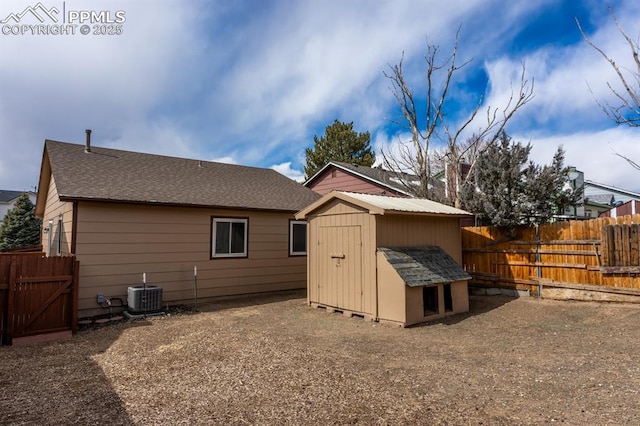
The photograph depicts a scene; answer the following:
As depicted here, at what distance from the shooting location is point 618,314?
281 inches

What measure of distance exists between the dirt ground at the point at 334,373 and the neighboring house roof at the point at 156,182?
3141 mm

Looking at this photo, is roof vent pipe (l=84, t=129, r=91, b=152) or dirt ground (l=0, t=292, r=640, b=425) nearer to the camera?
dirt ground (l=0, t=292, r=640, b=425)

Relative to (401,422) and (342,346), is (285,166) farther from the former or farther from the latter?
(401,422)

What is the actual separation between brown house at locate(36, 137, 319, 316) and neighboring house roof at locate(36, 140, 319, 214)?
0.03 metres

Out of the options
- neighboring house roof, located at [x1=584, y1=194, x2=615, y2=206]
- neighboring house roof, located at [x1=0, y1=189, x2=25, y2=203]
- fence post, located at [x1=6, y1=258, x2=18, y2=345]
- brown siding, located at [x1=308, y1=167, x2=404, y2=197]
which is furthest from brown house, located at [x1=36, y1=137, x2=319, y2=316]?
neighboring house roof, located at [x1=0, y1=189, x2=25, y2=203]

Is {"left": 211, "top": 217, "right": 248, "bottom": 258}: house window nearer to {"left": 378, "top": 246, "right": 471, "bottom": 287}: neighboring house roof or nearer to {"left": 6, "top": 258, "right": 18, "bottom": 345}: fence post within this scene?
{"left": 6, "top": 258, "right": 18, "bottom": 345}: fence post

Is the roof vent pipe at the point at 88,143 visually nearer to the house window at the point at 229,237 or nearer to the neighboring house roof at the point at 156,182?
the neighboring house roof at the point at 156,182

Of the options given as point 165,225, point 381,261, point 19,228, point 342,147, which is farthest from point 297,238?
point 19,228

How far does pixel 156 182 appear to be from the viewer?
9.84 meters

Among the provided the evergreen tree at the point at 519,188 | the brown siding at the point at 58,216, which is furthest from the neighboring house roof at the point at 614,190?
the brown siding at the point at 58,216

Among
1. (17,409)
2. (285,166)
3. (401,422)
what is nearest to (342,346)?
(401,422)

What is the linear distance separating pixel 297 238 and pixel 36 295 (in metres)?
6.80

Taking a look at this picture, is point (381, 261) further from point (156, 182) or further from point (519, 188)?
point (156, 182)

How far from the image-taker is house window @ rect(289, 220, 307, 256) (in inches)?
443
